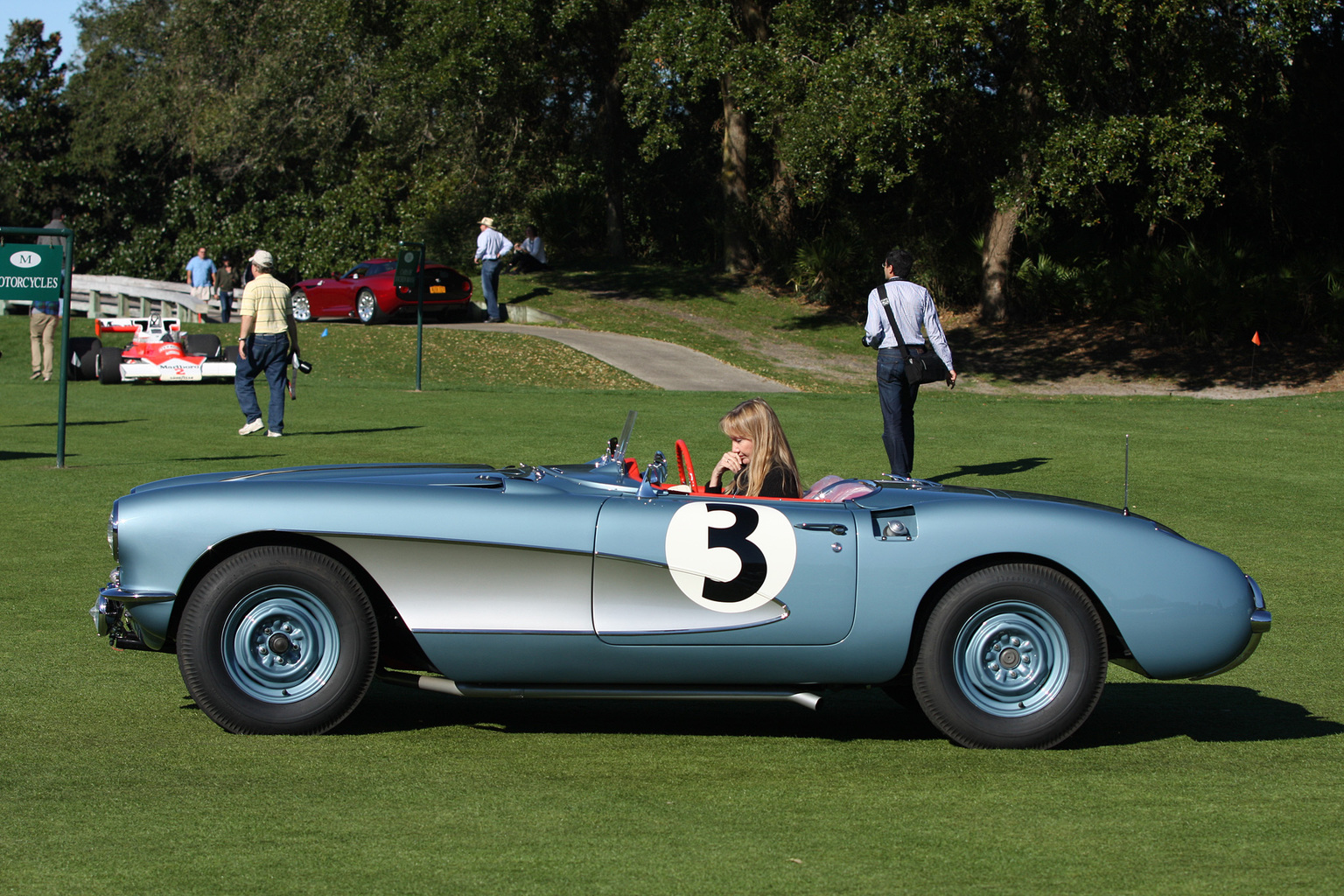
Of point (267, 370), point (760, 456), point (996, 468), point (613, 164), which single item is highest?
point (613, 164)

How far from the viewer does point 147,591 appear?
14.9ft

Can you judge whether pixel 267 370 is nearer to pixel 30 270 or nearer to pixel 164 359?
pixel 30 270

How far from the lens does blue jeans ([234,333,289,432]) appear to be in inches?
544

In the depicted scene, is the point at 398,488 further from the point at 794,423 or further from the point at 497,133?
the point at 497,133

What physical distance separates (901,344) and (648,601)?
667 cm

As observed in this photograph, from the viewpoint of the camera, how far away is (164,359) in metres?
21.4

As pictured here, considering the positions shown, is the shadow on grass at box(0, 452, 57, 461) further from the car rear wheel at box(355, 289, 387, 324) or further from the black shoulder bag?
the car rear wheel at box(355, 289, 387, 324)

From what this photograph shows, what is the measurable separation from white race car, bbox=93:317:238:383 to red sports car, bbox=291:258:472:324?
665 cm

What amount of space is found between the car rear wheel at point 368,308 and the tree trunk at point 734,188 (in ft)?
33.0

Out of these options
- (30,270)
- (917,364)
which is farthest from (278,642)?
(30,270)

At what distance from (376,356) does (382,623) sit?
2064cm

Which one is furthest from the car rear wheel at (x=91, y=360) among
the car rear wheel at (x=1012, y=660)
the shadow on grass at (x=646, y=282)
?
the car rear wheel at (x=1012, y=660)

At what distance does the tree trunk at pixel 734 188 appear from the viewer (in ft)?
110

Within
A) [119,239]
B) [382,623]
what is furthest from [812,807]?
[119,239]
